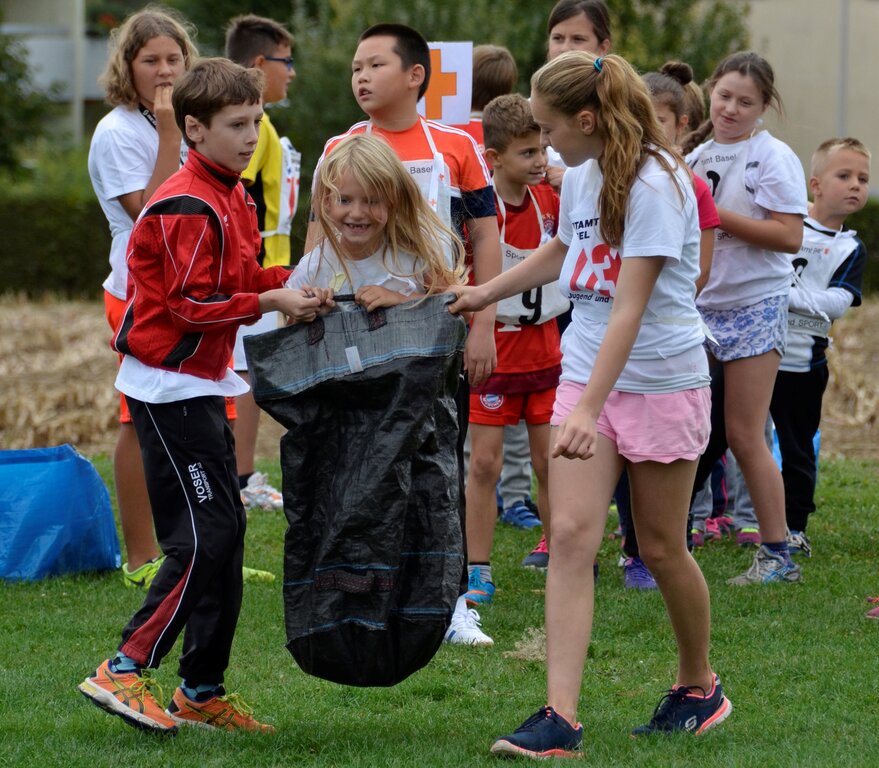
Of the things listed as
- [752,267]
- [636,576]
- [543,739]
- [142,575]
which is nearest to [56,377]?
[142,575]

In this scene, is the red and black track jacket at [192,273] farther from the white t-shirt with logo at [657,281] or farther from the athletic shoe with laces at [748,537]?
the athletic shoe with laces at [748,537]

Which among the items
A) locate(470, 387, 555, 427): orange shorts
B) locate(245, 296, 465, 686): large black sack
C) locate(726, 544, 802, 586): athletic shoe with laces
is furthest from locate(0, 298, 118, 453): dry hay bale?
locate(245, 296, 465, 686): large black sack

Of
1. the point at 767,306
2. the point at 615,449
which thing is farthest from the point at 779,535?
the point at 615,449

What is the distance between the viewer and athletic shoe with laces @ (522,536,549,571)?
249 inches

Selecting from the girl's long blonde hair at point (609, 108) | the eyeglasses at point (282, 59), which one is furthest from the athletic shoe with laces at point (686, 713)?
the eyeglasses at point (282, 59)

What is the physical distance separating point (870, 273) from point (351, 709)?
51.7 feet

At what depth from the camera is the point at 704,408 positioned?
394cm

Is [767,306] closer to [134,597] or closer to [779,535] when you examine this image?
[779,535]

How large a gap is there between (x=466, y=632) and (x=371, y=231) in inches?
69.3

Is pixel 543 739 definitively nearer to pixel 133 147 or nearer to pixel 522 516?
pixel 133 147

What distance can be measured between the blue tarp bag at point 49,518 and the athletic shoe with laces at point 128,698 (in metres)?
2.22

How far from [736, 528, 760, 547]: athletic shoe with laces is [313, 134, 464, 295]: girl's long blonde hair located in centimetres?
315

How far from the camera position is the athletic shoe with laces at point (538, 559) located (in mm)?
6332

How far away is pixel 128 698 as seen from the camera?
3.94 meters
